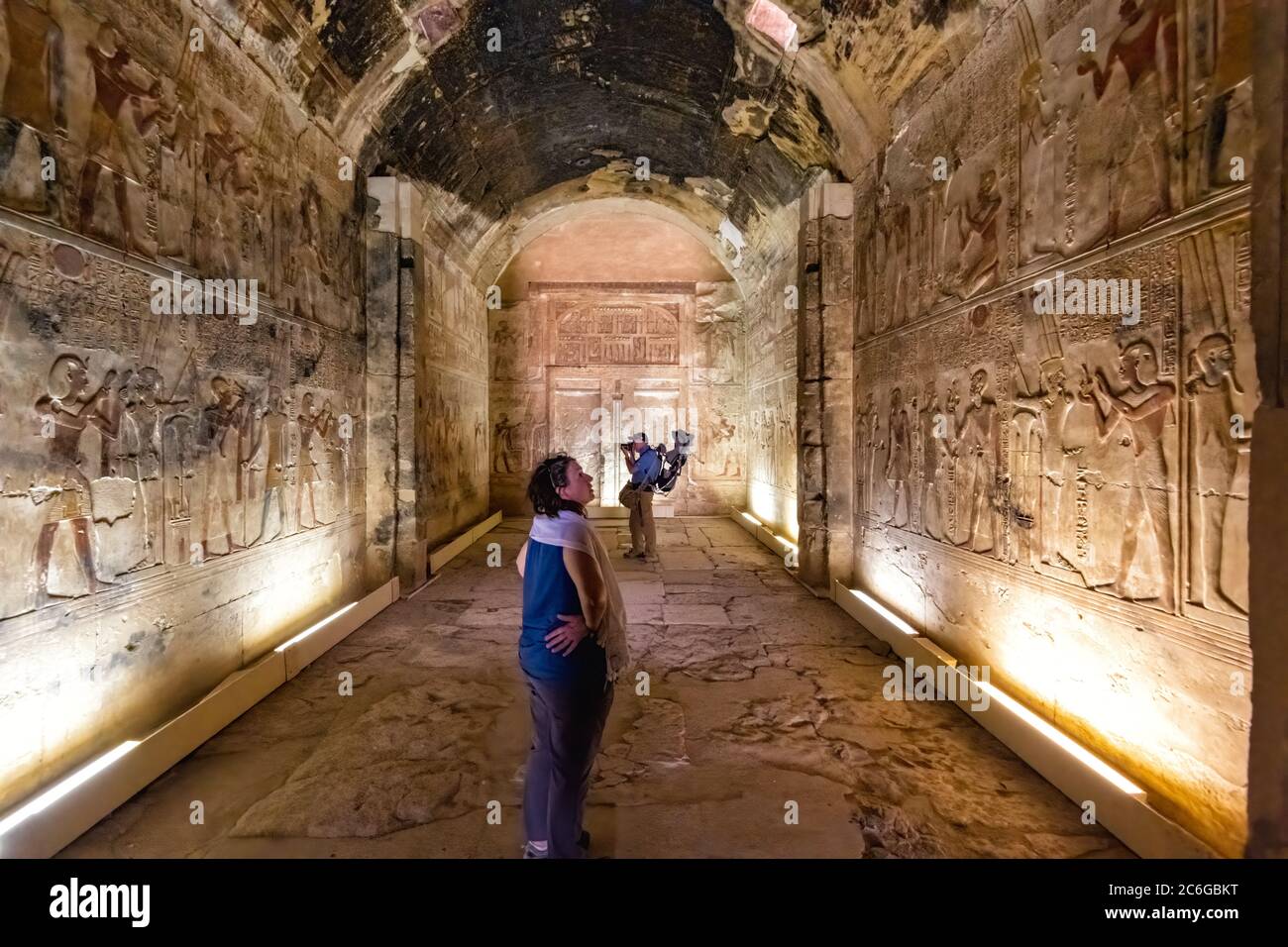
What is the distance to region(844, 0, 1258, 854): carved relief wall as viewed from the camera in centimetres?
250

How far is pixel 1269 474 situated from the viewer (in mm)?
2168

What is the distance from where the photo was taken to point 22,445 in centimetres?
277

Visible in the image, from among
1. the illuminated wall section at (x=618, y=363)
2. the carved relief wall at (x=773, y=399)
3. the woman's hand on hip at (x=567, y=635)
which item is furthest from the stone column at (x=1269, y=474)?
the illuminated wall section at (x=618, y=363)

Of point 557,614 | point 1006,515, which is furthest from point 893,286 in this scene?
point 557,614

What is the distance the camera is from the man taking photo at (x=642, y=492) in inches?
319

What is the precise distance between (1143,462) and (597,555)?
2.54 m

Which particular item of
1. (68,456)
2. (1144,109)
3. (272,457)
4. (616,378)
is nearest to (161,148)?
(68,456)

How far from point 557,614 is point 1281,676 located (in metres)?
2.50

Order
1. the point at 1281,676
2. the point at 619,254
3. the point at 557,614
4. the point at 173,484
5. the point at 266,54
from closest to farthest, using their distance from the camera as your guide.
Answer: the point at 1281,676, the point at 557,614, the point at 173,484, the point at 266,54, the point at 619,254

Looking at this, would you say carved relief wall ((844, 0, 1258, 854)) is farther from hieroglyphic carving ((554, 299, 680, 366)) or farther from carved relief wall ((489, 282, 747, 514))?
hieroglyphic carving ((554, 299, 680, 366))

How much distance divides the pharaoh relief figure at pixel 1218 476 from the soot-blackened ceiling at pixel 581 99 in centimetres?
477

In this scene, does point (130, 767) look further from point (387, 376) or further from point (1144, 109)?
point (1144, 109)

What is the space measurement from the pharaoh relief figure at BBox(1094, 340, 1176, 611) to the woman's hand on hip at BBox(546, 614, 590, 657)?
2582mm
